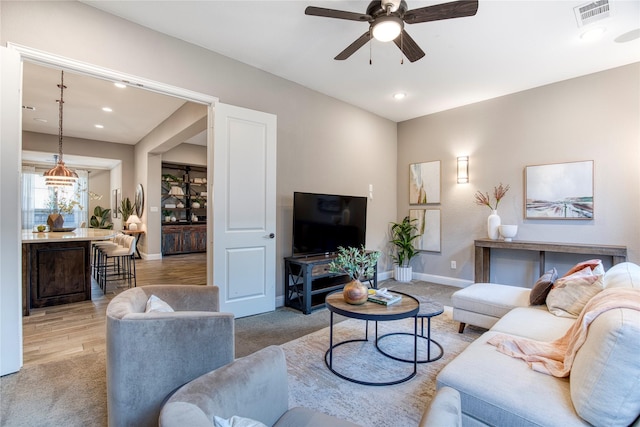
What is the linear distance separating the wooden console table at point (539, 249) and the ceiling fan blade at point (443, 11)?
305 centimetres

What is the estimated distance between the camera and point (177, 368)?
4.71 feet

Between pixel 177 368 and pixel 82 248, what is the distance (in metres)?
3.75

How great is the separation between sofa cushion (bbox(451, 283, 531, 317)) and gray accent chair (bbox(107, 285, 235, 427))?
2.34 m

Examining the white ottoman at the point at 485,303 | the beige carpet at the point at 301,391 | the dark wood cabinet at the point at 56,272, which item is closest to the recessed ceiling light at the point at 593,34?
the white ottoman at the point at 485,303

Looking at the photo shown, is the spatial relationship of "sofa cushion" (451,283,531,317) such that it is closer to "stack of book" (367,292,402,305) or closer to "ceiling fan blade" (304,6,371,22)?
"stack of book" (367,292,402,305)

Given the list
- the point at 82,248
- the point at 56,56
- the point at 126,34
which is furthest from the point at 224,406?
the point at 82,248

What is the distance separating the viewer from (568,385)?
1380mm

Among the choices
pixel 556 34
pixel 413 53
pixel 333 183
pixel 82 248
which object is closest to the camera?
pixel 413 53

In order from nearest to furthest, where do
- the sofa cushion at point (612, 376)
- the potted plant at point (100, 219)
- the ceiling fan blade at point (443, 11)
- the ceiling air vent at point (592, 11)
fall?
the sofa cushion at point (612, 376) < the ceiling fan blade at point (443, 11) < the ceiling air vent at point (592, 11) < the potted plant at point (100, 219)

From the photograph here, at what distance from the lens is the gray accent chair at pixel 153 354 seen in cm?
135

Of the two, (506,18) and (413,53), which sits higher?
(506,18)

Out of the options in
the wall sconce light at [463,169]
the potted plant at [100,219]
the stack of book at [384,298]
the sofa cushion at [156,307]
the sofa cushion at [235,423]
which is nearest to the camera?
the sofa cushion at [235,423]

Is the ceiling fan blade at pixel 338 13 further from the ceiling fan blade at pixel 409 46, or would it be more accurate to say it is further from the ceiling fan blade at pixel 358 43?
the ceiling fan blade at pixel 409 46

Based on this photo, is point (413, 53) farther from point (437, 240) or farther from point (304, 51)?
point (437, 240)
